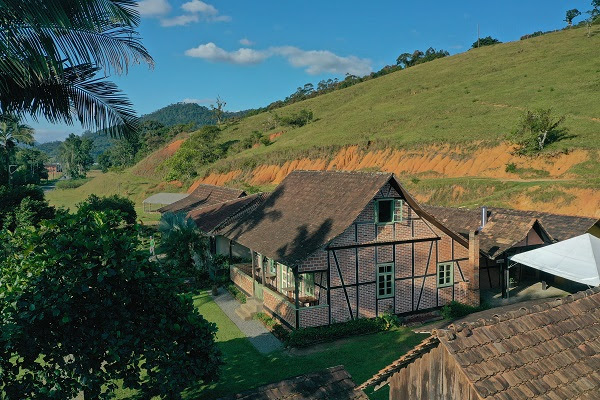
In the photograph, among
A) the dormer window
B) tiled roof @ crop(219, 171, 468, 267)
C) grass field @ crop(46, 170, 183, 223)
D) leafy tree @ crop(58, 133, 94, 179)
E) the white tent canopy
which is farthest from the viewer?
leafy tree @ crop(58, 133, 94, 179)

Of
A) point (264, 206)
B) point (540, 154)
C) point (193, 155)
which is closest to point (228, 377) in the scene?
point (264, 206)

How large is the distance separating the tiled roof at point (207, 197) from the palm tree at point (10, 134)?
10.4m

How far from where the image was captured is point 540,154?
38625 millimetres

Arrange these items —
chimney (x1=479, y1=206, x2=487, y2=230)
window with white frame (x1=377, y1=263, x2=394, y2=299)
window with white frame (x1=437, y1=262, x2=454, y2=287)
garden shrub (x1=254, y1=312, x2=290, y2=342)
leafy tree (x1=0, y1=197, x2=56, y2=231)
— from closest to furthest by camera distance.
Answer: garden shrub (x1=254, y1=312, x2=290, y2=342)
window with white frame (x1=377, y1=263, x2=394, y2=299)
window with white frame (x1=437, y1=262, x2=454, y2=287)
chimney (x1=479, y1=206, x2=487, y2=230)
leafy tree (x1=0, y1=197, x2=56, y2=231)

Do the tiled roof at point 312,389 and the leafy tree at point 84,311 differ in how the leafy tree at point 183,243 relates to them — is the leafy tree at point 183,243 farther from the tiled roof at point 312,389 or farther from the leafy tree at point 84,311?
the tiled roof at point 312,389

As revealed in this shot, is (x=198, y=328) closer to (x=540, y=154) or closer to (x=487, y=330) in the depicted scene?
(x=487, y=330)

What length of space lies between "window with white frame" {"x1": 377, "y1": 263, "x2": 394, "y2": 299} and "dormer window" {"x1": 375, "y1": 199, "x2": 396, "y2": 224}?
161 centimetres

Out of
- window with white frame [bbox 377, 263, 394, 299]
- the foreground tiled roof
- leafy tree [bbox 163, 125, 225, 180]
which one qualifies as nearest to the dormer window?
window with white frame [bbox 377, 263, 394, 299]

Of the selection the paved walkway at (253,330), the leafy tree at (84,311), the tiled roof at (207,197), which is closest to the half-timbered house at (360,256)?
the paved walkway at (253,330)

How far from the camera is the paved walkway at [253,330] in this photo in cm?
1534

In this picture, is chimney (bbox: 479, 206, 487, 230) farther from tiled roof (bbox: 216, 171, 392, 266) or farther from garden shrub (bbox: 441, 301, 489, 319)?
tiled roof (bbox: 216, 171, 392, 266)

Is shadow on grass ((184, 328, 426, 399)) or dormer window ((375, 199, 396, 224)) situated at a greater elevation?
dormer window ((375, 199, 396, 224))

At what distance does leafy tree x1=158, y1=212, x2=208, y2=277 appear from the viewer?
23.4 metres

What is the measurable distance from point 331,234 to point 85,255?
9.30m
